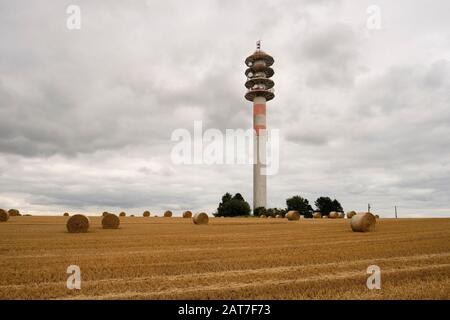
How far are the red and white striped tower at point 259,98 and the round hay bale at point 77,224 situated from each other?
5244 centimetres

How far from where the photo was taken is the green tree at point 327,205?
3391 inches

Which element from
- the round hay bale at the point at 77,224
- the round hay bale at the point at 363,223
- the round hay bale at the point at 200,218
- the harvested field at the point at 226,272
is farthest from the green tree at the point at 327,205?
the harvested field at the point at 226,272

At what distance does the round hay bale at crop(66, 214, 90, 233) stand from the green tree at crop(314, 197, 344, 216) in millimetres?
71219

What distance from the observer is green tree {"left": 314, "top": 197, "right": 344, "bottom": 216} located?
8612 cm

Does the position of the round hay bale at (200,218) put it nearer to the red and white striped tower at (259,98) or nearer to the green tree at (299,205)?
the red and white striped tower at (259,98)

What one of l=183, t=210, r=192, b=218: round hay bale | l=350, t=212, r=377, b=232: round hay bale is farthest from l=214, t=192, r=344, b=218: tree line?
l=350, t=212, r=377, b=232: round hay bale

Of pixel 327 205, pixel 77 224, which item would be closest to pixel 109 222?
pixel 77 224

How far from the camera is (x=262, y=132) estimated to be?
241 feet

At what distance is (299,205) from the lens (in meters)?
77.3

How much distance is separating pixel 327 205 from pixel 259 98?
29.8 meters

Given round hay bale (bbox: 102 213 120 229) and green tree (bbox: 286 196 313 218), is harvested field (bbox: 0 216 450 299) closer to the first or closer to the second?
round hay bale (bbox: 102 213 120 229)

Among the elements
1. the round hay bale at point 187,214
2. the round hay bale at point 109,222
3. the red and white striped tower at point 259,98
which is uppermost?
the red and white striped tower at point 259,98
